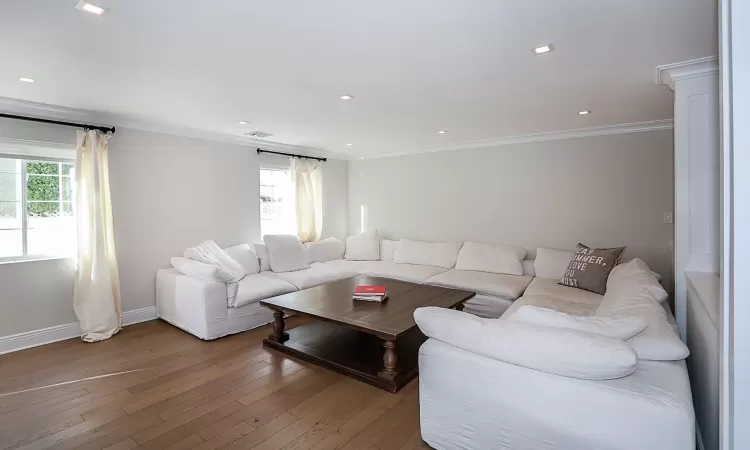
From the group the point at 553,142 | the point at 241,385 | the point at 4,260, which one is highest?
the point at 553,142

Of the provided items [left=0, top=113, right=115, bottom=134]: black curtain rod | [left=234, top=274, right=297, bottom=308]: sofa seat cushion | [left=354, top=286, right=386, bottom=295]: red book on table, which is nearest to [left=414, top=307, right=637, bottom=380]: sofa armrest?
[left=354, top=286, right=386, bottom=295]: red book on table

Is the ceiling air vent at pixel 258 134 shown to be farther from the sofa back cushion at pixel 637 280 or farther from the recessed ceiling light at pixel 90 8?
the sofa back cushion at pixel 637 280

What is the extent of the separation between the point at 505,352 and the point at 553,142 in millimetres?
3768

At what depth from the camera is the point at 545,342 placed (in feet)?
5.26

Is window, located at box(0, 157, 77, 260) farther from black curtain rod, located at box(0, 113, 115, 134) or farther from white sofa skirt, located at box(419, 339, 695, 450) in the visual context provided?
white sofa skirt, located at box(419, 339, 695, 450)

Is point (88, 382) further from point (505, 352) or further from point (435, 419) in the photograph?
point (505, 352)

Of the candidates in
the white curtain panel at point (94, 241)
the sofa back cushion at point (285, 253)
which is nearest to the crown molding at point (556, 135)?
the sofa back cushion at point (285, 253)

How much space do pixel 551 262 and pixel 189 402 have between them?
3924mm

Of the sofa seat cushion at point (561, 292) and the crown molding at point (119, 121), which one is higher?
the crown molding at point (119, 121)

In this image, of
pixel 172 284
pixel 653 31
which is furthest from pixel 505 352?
Answer: pixel 172 284

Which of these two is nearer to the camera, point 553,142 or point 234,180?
point 553,142

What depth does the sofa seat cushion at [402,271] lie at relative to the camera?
4736mm

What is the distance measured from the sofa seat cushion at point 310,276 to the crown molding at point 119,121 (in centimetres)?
182

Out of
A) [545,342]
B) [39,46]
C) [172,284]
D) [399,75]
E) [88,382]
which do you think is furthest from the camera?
[172,284]
